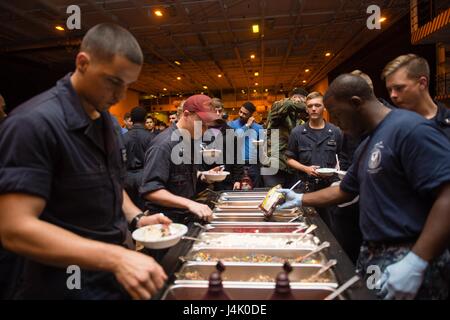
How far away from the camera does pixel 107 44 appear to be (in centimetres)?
107

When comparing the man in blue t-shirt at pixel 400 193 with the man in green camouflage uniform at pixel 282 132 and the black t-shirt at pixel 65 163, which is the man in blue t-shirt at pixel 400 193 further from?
the man in green camouflage uniform at pixel 282 132

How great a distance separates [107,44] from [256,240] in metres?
1.17

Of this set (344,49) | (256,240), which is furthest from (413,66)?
(344,49)

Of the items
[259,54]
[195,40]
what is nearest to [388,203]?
[195,40]

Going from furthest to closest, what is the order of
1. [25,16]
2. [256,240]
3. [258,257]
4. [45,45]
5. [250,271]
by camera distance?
[45,45], [25,16], [256,240], [258,257], [250,271]

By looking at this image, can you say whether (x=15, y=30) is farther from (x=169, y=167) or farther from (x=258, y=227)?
(x=258, y=227)

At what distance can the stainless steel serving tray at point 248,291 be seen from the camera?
1.12m

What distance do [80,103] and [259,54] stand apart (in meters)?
10.4

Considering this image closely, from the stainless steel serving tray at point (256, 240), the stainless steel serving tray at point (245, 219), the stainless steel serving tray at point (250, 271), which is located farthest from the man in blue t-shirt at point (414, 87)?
the stainless steel serving tray at point (250, 271)

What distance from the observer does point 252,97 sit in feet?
65.4

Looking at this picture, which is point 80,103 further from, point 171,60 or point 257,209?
point 171,60

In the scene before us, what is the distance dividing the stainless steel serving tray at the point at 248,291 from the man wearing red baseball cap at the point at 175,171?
69 cm

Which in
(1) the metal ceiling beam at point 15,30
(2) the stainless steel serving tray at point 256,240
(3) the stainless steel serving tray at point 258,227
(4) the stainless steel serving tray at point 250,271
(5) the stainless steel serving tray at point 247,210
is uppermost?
(1) the metal ceiling beam at point 15,30

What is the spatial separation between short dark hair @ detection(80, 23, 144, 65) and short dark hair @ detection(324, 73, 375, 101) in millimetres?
913
